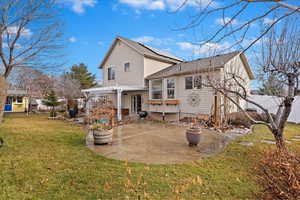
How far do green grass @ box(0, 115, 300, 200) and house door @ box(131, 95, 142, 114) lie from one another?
11.0 metres

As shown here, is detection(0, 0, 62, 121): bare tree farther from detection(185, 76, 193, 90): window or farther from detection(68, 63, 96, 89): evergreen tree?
detection(68, 63, 96, 89): evergreen tree

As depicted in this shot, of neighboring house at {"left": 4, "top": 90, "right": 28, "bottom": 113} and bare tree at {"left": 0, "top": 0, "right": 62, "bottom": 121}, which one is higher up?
bare tree at {"left": 0, "top": 0, "right": 62, "bottom": 121}

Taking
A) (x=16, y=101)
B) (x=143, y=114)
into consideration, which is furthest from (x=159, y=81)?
(x=16, y=101)

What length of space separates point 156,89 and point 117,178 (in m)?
10.8


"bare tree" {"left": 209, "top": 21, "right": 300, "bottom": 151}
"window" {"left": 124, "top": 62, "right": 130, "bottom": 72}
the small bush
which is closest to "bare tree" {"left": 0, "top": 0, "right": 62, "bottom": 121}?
"window" {"left": 124, "top": 62, "right": 130, "bottom": 72}

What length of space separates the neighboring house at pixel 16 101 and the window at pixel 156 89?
2110 cm

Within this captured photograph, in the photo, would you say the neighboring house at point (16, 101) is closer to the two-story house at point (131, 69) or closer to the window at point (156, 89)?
the two-story house at point (131, 69)

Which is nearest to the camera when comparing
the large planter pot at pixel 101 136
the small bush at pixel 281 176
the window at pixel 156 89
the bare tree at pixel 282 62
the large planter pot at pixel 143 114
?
the small bush at pixel 281 176

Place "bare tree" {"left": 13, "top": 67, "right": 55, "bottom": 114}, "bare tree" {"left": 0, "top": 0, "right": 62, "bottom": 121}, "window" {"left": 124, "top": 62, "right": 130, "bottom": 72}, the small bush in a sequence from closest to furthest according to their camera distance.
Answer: the small bush, "bare tree" {"left": 0, "top": 0, "right": 62, "bottom": 121}, "window" {"left": 124, "top": 62, "right": 130, "bottom": 72}, "bare tree" {"left": 13, "top": 67, "right": 55, "bottom": 114}

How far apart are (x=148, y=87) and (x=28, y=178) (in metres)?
11.5

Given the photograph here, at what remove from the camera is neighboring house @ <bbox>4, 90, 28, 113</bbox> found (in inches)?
894

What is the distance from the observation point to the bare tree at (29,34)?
696 cm

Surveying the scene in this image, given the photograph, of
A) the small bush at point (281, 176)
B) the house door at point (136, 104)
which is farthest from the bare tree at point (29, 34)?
the small bush at point (281, 176)

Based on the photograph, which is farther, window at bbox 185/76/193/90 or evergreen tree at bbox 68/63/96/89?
evergreen tree at bbox 68/63/96/89
